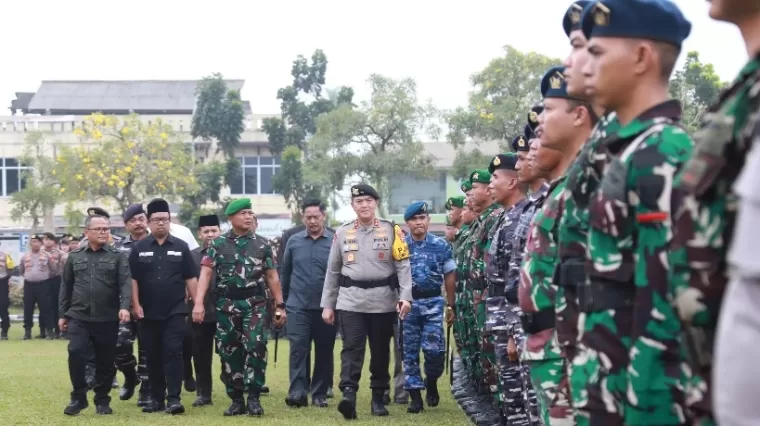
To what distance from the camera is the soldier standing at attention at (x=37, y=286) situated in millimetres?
25469

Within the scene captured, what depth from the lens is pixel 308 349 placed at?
42.1 feet

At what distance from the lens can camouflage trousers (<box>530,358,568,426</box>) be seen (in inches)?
176

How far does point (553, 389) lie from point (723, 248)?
2172 mm

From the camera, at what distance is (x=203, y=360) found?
12617mm

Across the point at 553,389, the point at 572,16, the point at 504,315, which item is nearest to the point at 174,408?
the point at 504,315

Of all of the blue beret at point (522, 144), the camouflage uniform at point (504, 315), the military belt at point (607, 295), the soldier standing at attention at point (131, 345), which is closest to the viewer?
the military belt at point (607, 295)

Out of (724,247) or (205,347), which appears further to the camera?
(205,347)

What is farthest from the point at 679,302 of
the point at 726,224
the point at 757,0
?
the point at 757,0

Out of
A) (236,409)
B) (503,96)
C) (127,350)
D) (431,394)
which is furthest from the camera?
(503,96)

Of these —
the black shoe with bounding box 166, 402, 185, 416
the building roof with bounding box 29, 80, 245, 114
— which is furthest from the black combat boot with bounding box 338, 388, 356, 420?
the building roof with bounding box 29, 80, 245, 114

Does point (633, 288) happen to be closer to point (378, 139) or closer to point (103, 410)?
point (103, 410)

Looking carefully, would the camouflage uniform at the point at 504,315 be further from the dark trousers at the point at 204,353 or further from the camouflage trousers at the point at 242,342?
the dark trousers at the point at 204,353

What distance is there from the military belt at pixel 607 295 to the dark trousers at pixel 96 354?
8.94 metres

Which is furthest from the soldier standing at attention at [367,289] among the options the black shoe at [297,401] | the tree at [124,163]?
the tree at [124,163]
